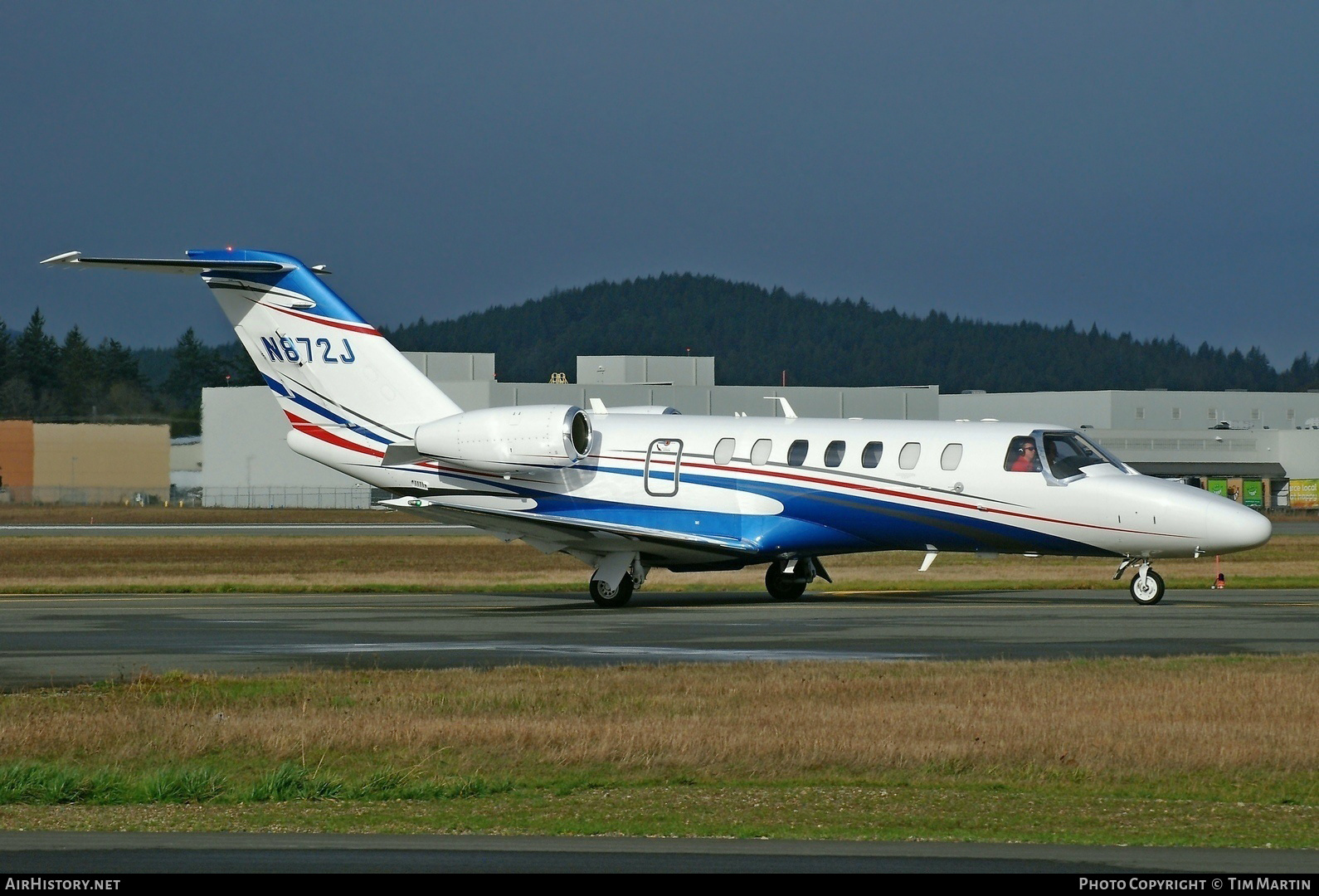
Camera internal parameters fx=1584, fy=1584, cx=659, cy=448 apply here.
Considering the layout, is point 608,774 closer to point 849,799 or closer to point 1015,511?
point 849,799

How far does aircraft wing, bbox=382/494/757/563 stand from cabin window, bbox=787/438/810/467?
178 centimetres

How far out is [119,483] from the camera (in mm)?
99500

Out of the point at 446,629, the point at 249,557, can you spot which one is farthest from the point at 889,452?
the point at 249,557

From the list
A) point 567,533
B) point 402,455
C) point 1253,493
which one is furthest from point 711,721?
point 1253,493

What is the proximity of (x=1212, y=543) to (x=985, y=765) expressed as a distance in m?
16.1

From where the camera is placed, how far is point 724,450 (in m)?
30.0

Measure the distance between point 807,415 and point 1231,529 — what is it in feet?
211

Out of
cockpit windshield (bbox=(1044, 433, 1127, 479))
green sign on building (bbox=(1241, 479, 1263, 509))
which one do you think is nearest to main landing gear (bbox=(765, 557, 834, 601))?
cockpit windshield (bbox=(1044, 433, 1127, 479))

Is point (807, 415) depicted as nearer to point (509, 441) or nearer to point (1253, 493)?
point (1253, 493)

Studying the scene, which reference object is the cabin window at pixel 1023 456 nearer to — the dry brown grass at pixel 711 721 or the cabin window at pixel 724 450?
the cabin window at pixel 724 450

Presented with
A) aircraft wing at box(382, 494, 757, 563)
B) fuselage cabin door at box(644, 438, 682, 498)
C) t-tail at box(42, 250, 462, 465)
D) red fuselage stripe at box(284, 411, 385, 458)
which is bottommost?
aircraft wing at box(382, 494, 757, 563)

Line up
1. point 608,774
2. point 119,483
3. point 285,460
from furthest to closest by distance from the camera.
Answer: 1. point 119,483
2. point 285,460
3. point 608,774

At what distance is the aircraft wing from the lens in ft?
94.9

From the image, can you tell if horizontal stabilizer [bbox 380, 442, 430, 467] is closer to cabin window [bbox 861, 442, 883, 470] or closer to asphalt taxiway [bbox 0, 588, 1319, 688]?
asphalt taxiway [bbox 0, 588, 1319, 688]
